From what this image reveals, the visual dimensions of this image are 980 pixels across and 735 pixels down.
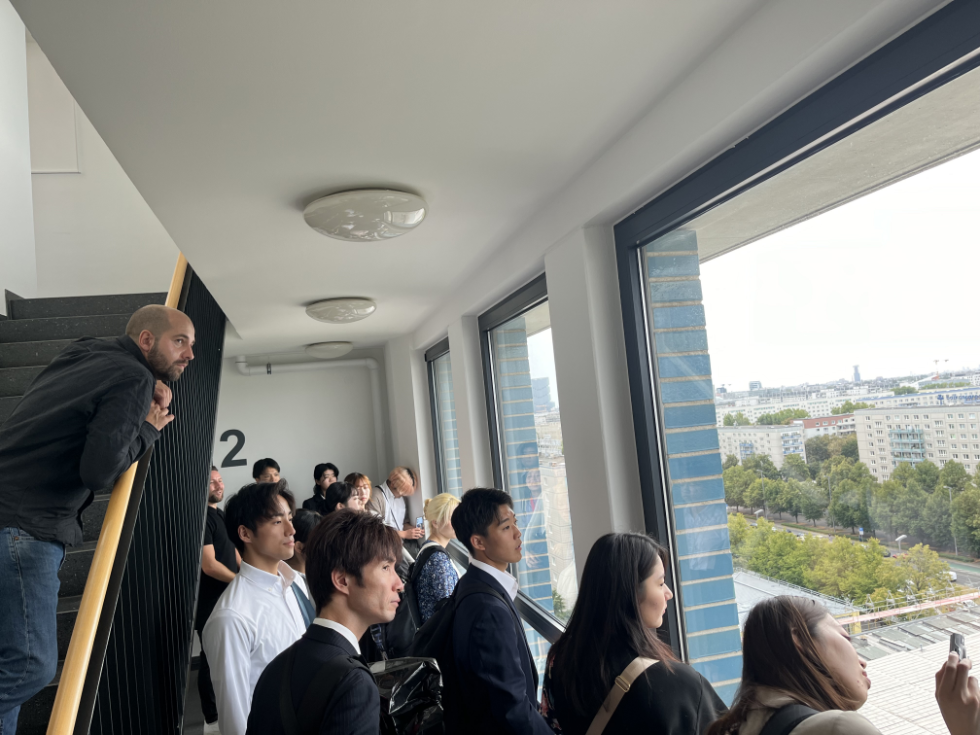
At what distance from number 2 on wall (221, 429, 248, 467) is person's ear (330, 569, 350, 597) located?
664 cm

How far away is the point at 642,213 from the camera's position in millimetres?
2555

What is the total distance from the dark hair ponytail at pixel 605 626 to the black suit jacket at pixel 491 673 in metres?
0.17

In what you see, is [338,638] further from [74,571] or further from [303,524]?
[74,571]

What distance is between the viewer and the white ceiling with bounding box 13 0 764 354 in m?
1.56

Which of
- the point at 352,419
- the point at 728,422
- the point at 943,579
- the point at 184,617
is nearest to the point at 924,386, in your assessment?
the point at 943,579

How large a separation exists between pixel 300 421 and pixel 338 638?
6694mm

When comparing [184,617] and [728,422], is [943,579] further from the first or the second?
[184,617]

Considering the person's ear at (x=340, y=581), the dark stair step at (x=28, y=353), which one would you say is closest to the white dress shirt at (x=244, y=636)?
the person's ear at (x=340, y=581)

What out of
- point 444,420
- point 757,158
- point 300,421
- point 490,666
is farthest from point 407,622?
point 300,421

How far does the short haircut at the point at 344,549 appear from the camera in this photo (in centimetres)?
155

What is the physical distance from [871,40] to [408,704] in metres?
1.83

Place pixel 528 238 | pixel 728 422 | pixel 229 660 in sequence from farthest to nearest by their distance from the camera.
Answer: pixel 528 238 → pixel 728 422 → pixel 229 660

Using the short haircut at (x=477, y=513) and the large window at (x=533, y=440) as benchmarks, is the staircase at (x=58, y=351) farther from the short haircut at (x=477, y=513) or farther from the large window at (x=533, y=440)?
the large window at (x=533, y=440)

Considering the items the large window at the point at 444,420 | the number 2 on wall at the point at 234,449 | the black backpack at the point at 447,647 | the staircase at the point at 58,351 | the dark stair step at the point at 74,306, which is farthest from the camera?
the number 2 on wall at the point at 234,449
